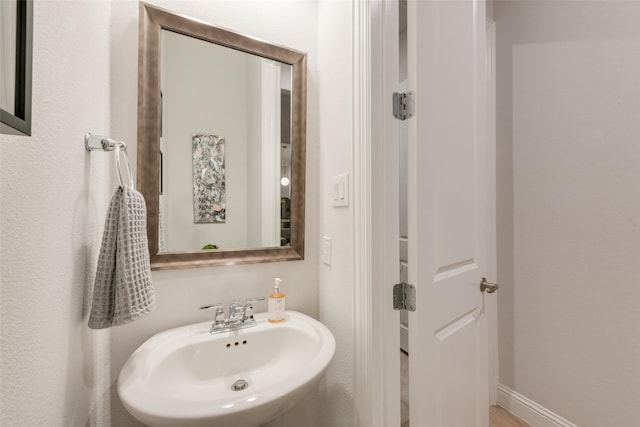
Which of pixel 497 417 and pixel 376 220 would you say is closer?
pixel 376 220

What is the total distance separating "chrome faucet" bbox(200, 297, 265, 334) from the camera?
898mm

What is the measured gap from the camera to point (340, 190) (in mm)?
943

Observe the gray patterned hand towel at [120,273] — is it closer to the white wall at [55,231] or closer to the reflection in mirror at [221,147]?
the white wall at [55,231]

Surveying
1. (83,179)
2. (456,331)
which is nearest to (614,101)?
(456,331)

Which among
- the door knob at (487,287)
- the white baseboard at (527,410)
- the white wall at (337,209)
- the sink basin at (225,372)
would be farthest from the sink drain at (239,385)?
the white baseboard at (527,410)

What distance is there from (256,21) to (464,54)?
83cm

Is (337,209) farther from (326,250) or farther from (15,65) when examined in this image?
(15,65)

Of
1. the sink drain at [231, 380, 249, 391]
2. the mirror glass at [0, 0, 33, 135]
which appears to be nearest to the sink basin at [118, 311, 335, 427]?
the sink drain at [231, 380, 249, 391]

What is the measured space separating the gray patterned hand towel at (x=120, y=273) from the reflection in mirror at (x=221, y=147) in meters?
0.24

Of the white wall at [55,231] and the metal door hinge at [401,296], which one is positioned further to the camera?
the metal door hinge at [401,296]

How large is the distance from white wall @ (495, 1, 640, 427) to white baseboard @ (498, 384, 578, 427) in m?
0.03

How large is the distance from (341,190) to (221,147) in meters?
0.49

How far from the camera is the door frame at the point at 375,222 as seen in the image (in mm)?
777

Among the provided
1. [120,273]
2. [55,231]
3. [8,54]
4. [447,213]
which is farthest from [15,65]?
[447,213]
